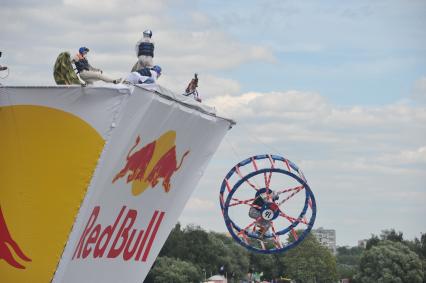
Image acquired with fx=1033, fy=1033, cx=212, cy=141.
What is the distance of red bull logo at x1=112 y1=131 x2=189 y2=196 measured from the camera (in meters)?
16.3

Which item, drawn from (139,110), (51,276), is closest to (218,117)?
(139,110)

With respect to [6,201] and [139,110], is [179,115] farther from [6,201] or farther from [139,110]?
[6,201]

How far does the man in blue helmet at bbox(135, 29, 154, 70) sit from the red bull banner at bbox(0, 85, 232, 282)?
98 centimetres

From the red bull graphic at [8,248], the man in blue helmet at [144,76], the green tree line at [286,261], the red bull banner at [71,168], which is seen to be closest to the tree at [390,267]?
the green tree line at [286,261]

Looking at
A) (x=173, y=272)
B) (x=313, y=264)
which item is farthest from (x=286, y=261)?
(x=173, y=272)

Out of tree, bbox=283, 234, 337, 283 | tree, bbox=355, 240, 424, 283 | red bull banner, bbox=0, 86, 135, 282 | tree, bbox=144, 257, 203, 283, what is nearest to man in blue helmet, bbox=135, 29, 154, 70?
red bull banner, bbox=0, 86, 135, 282

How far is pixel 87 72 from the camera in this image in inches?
644

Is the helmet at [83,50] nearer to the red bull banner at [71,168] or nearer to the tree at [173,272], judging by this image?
the red bull banner at [71,168]

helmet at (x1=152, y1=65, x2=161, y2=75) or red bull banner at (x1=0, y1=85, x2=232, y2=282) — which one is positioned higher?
helmet at (x1=152, y1=65, x2=161, y2=75)

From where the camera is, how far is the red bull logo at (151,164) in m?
16.3

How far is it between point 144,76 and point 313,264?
107m

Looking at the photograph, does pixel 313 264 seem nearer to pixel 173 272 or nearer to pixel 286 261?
pixel 286 261

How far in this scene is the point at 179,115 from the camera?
17.3 m

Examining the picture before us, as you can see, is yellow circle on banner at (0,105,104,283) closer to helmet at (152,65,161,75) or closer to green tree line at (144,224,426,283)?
helmet at (152,65,161,75)
